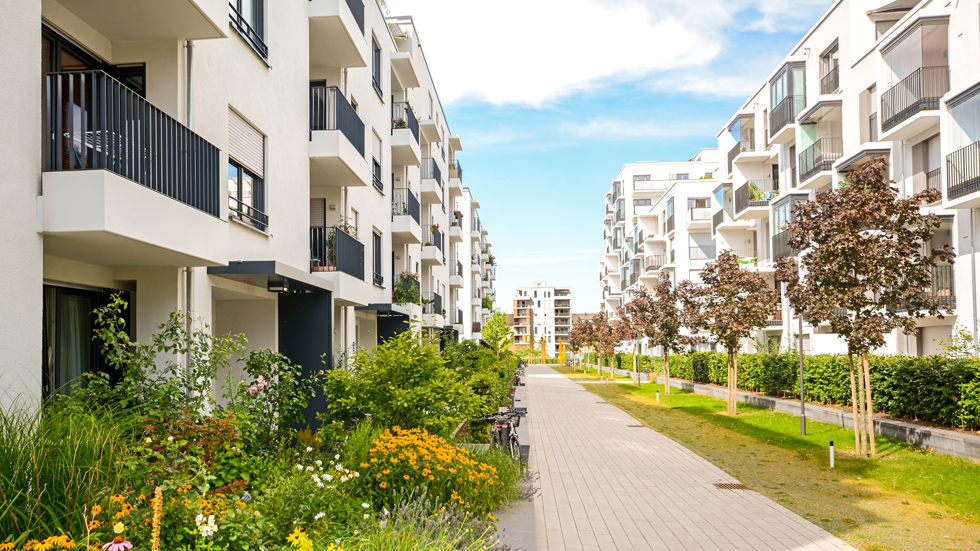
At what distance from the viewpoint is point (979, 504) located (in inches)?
387

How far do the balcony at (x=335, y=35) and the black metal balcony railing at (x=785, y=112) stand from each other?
25677 mm

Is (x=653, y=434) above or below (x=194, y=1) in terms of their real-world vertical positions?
below

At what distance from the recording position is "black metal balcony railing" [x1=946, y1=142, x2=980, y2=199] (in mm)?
19013

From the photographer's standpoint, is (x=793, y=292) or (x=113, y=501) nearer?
(x=113, y=501)

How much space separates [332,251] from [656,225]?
200 feet

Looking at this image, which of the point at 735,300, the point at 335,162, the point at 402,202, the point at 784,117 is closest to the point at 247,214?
the point at 335,162

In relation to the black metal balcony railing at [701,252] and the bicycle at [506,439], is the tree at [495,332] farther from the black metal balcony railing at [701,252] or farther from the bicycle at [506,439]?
the bicycle at [506,439]

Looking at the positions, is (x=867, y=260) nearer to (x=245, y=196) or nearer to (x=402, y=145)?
(x=245, y=196)

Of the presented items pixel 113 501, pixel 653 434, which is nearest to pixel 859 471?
pixel 653 434

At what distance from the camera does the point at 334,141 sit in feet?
47.4

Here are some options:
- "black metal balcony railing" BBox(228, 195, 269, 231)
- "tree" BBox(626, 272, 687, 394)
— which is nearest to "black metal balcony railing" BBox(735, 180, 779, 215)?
"tree" BBox(626, 272, 687, 394)

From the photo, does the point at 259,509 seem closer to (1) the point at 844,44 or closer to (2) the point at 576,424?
(2) the point at 576,424

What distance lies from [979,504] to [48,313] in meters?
12.0

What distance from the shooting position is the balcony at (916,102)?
75.0ft
